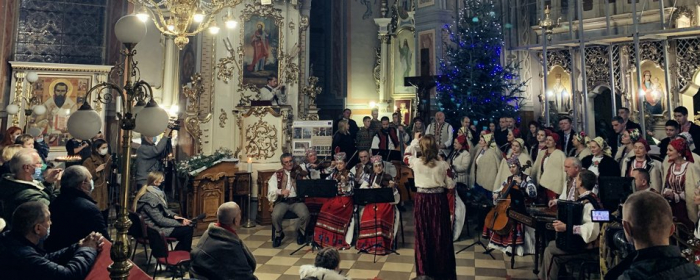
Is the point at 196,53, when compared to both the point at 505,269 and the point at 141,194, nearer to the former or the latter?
the point at 141,194

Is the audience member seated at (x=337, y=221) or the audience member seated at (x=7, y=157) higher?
the audience member seated at (x=7, y=157)

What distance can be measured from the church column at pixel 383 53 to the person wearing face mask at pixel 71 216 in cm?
1421

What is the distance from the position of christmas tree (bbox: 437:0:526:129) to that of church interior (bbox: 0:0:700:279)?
0.10 metres

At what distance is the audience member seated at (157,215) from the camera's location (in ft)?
19.2

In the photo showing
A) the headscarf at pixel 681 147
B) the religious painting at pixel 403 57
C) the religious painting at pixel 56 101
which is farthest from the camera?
the religious painting at pixel 403 57

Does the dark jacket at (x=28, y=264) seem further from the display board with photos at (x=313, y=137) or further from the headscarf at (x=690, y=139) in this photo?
the headscarf at (x=690, y=139)

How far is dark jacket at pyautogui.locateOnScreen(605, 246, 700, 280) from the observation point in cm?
197

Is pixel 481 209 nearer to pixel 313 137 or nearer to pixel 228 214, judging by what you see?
pixel 313 137

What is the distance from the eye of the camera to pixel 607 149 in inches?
271

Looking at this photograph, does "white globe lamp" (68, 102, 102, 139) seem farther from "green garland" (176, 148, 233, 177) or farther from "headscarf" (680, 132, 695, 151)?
"headscarf" (680, 132, 695, 151)

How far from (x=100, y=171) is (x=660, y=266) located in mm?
8138

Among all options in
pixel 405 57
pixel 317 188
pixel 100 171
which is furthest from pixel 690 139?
pixel 405 57

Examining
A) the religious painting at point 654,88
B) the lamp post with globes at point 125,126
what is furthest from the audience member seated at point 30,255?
the religious painting at point 654,88

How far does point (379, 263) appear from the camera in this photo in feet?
21.8
